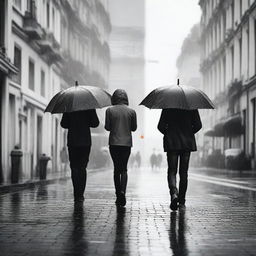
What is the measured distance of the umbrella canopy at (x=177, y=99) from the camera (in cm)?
933

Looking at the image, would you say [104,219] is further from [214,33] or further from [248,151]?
[214,33]

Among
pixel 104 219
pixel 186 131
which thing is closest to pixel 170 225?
pixel 104 219

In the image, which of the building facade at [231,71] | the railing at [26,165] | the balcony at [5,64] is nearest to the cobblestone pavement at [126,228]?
the balcony at [5,64]

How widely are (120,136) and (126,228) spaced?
8.95 ft

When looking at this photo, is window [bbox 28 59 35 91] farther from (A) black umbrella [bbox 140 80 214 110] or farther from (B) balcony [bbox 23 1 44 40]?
(A) black umbrella [bbox 140 80 214 110]

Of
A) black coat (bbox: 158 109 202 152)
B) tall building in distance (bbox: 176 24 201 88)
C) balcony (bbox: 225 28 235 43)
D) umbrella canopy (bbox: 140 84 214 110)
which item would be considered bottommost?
black coat (bbox: 158 109 202 152)

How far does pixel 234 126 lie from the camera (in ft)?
113

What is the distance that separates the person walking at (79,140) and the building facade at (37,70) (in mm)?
9312

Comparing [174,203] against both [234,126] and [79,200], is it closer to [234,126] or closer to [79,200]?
[79,200]

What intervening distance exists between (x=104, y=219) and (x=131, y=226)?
82cm

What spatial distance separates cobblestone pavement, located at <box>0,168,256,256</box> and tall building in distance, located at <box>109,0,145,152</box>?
7316cm

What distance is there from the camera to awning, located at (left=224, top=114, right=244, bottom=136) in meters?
34.2

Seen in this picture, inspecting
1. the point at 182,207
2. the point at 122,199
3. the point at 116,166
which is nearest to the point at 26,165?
the point at 122,199

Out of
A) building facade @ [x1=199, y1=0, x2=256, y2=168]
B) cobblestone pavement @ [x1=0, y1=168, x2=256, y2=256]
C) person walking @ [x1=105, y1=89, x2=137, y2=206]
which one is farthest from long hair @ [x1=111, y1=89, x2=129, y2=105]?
building facade @ [x1=199, y1=0, x2=256, y2=168]
